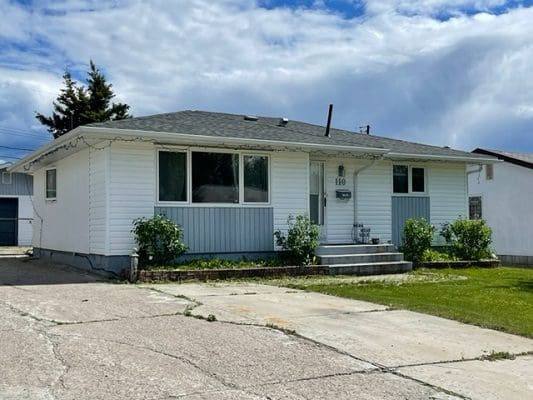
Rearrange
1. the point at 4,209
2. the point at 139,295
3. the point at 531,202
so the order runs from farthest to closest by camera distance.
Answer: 1. the point at 4,209
2. the point at 531,202
3. the point at 139,295

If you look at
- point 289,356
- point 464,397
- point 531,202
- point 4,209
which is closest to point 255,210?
point 289,356

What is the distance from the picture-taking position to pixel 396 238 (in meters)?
16.1

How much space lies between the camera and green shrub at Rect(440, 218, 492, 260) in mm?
15695

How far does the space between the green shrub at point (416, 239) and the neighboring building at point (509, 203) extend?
310 inches

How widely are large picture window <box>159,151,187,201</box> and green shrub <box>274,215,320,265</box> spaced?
247 centimetres

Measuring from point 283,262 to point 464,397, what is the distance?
29.0 ft

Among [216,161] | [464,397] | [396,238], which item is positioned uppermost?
[216,161]

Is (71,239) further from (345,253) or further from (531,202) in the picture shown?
(531,202)

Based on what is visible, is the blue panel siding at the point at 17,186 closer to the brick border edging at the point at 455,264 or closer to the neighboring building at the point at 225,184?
the neighboring building at the point at 225,184

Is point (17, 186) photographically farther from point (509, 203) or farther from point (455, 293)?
point (455, 293)

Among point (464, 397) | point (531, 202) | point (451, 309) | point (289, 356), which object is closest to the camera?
point (464, 397)

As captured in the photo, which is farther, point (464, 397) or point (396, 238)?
point (396, 238)

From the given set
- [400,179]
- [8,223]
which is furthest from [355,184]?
[8,223]

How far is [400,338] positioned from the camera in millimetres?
6449
